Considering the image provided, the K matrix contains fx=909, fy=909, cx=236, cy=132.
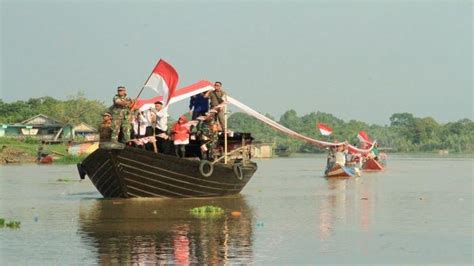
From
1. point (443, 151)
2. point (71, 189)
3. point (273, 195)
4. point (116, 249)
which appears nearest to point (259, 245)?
point (116, 249)

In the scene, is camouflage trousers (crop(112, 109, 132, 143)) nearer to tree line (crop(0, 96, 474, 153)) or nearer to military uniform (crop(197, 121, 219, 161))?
military uniform (crop(197, 121, 219, 161))

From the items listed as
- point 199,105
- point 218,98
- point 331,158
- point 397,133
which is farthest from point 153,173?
point 397,133

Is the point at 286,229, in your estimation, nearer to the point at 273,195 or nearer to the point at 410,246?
the point at 410,246

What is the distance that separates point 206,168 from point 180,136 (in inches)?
36.0

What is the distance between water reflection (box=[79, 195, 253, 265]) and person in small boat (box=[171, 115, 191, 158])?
1.37 metres

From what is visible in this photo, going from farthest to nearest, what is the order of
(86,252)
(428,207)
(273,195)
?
(273,195) → (428,207) → (86,252)

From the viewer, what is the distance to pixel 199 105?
21328 millimetres

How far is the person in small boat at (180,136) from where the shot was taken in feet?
64.6

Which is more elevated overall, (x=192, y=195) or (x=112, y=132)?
(x=112, y=132)

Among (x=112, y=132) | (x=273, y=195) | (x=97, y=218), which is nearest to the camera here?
(x=97, y=218)

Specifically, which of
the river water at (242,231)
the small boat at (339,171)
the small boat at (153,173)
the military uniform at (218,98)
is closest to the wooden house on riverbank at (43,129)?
the small boat at (339,171)

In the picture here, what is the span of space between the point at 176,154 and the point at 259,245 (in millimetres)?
7829

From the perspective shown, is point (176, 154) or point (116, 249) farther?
point (176, 154)

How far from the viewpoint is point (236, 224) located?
48.2 ft
